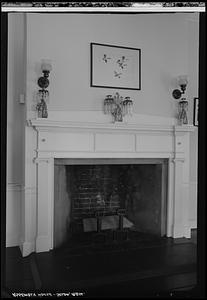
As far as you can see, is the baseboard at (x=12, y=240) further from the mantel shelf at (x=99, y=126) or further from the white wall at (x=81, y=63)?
the mantel shelf at (x=99, y=126)

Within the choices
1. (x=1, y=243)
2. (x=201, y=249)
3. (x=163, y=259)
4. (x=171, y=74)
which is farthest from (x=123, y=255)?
(x=171, y=74)

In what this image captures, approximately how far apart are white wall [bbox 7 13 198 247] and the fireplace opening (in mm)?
255

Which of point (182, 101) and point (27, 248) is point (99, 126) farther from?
point (27, 248)

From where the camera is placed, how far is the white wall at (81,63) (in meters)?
1.63

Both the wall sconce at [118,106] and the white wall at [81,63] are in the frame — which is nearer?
the white wall at [81,63]

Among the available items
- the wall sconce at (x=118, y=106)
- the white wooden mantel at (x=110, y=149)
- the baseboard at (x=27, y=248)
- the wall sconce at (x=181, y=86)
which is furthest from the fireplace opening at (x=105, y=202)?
the wall sconce at (x=181, y=86)

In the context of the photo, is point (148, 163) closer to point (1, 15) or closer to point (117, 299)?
point (117, 299)

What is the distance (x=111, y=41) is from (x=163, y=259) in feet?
4.94

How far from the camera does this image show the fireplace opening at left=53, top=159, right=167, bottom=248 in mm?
1840

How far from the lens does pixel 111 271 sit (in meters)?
1.59

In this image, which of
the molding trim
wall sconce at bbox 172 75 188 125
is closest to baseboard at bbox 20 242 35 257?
the molding trim

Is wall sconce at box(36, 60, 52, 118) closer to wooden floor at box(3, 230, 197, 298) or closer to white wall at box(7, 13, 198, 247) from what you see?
white wall at box(7, 13, 198, 247)

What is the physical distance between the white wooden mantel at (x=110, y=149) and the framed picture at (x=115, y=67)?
0.28 metres

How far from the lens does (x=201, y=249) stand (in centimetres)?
109
